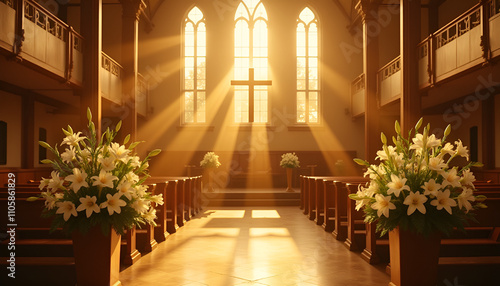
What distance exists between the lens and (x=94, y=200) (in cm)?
295

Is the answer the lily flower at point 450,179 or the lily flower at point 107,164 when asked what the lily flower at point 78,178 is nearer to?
the lily flower at point 107,164

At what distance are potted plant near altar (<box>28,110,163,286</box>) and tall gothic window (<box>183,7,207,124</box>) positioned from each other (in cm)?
1510

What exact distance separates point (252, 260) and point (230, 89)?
13.2 metres

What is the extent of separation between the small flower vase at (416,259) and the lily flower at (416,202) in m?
0.34

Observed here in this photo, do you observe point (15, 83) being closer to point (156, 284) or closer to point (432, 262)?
point (156, 284)

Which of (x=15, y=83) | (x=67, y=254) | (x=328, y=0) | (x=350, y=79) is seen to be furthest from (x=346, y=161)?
Answer: (x=67, y=254)

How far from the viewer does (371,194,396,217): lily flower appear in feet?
9.62

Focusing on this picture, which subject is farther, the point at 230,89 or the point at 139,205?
the point at 230,89

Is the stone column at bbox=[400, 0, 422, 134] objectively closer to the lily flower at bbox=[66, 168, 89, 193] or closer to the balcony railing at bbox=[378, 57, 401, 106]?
the balcony railing at bbox=[378, 57, 401, 106]

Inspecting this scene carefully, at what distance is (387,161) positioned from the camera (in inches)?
123

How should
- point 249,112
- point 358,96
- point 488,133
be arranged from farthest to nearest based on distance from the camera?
1. point 358,96
2. point 249,112
3. point 488,133

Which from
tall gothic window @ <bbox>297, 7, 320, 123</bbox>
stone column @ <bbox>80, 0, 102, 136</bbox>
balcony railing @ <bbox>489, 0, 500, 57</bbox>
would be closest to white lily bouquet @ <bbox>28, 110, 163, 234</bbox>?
balcony railing @ <bbox>489, 0, 500, 57</bbox>

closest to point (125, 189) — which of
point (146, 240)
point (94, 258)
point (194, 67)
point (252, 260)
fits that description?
point (94, 258)

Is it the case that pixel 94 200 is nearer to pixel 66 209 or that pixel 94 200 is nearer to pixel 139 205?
pixel 66 209
